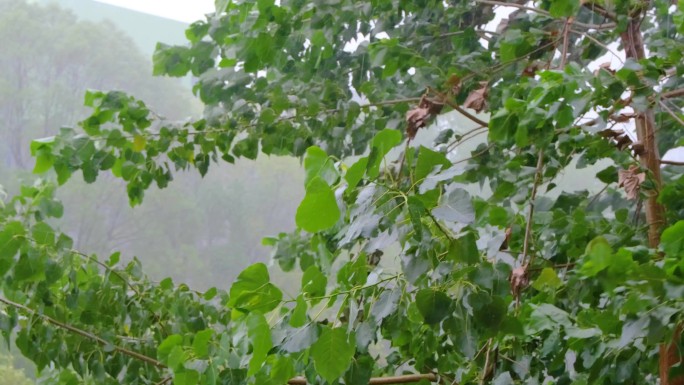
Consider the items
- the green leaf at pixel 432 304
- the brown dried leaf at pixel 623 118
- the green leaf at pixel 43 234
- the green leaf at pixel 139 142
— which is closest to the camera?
the green leaf at pixel 432 304

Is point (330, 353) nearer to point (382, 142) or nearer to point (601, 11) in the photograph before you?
point (382, 142)

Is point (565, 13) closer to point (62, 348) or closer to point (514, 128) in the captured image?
point (514, 128)

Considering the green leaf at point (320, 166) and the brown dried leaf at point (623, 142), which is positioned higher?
the green leaf at point (320, 166)

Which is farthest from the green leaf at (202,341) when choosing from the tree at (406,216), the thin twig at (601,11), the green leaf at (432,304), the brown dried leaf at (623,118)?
the thin twig at (601,11)

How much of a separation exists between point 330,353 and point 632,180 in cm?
43

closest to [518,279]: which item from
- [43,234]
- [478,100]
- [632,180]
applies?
[632,180]

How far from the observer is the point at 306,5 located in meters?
1.16

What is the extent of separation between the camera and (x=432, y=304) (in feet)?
1.97

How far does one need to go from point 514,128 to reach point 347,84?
0.57 metres

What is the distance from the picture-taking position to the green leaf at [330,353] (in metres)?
0.59

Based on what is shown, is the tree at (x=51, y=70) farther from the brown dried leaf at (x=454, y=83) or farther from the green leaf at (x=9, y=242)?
the brown dried leaf at (x=454, y=83)

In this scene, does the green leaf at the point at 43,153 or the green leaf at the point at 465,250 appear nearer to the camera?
the green leaf at the point at 465,250

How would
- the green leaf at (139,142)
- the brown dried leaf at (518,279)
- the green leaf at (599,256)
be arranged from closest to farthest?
the green leaf at (599,256) < the brown dried leaf at (518,279) < the green leaf at (139,142)

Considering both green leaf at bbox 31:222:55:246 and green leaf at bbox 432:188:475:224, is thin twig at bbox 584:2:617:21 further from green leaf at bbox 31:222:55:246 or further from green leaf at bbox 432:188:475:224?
green leaf at bbox 31:222:55:246
